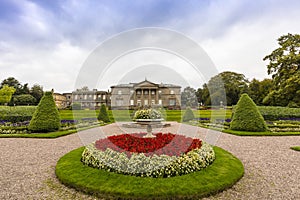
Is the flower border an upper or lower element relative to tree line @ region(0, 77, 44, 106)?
lower

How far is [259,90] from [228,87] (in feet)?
26.9

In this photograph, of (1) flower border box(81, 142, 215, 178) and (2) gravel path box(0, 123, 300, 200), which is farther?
(1) flower border box(81, 142, 215, 178)

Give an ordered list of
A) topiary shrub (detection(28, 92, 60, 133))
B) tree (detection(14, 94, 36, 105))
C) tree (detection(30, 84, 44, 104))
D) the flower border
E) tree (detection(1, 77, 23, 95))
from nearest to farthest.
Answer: the flower border → topiary shrub (detection(28, 92, 60, 133)) → tree (detection(14, 94, 36, 105)) → tree (detection(30, 84, 44, 104)) → tree (detection(1, 77, 23, 95))

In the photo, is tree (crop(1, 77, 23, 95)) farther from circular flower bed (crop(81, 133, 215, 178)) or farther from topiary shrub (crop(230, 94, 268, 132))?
circular flower bed (crop(81, 133, 215, 178))

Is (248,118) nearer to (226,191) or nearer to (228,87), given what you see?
(226,191)

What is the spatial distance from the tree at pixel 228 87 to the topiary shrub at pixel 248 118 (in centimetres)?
3096

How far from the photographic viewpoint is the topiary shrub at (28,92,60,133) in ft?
38.0

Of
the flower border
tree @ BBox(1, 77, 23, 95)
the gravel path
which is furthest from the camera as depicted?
tree @ BBox(1, 77, 23, 95)

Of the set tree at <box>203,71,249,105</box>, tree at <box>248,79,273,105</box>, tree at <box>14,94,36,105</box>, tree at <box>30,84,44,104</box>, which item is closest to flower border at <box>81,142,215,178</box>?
tree at <box>248,79,273,105</box>

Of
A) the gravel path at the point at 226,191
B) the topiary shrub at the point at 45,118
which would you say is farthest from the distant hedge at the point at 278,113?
the topiary shrub at the point at 45,118

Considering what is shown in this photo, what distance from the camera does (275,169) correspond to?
209 inches

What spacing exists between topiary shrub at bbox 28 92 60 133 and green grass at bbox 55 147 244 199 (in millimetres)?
7829

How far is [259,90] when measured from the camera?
133ft

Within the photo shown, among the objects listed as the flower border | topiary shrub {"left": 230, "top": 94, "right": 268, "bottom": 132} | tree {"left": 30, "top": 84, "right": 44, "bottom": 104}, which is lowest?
the flower border
